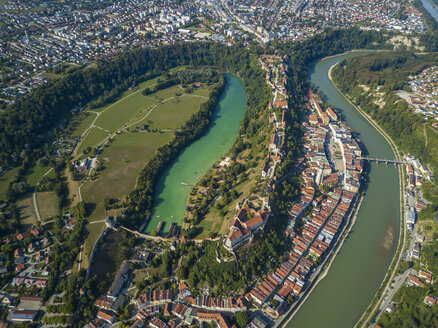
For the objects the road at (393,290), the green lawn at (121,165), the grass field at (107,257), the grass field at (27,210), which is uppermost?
the road at (393,290)

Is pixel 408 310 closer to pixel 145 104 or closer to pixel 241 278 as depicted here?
pixel 241 278

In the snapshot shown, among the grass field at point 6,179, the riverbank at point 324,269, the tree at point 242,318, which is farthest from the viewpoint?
the grass field at point 6,179

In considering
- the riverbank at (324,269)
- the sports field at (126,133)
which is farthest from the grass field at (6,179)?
the riverbank at (324,269)

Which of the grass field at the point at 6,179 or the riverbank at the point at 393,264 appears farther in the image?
the grass field at the point at 6,179

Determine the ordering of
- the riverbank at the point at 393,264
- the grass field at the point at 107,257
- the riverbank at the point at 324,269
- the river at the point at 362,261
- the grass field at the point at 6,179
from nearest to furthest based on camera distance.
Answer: the riverbank at the point at 324,269, the riverbank at the point at 393,264, the river at the point at 362,261, the grass field at the point at 107,257, the grass field at the point at 6,179

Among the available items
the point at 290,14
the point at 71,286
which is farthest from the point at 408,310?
the point at 290,14

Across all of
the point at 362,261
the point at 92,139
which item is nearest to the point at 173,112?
the point at 92,139

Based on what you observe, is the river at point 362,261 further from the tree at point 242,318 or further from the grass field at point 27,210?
the grass field at point 27,210

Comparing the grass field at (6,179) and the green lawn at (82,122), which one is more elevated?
the green lawn at (82,122)
